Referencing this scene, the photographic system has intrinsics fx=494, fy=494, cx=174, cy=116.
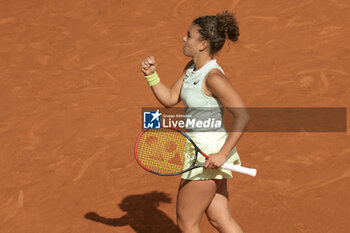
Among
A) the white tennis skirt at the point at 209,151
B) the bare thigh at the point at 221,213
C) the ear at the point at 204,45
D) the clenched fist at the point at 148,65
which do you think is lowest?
the bare thigh at the point at 221,213

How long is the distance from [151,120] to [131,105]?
1057mm

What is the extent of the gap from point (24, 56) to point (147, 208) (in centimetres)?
453

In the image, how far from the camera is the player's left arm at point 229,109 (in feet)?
9.43

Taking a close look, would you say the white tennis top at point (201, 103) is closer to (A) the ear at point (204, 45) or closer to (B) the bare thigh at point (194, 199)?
(A) the ear at point (204, 45)

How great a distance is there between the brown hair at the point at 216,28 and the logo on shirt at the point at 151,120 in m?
2.29

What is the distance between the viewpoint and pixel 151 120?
5.95 meters

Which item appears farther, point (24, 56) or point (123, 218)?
point (24, 56)

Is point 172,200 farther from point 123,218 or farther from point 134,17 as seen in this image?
point 134,17

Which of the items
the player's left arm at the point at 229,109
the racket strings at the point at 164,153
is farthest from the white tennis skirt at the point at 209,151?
the racket strings at the point at 164,153

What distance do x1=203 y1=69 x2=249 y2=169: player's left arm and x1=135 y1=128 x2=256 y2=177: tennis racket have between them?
129mm

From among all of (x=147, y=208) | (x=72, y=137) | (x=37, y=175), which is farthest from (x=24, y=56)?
(x=147, y=208)

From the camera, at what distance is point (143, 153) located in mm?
5059

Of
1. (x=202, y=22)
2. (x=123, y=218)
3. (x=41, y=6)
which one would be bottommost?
(x=123, y=218)

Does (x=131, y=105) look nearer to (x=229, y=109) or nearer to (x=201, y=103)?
(x=201, y=103)
